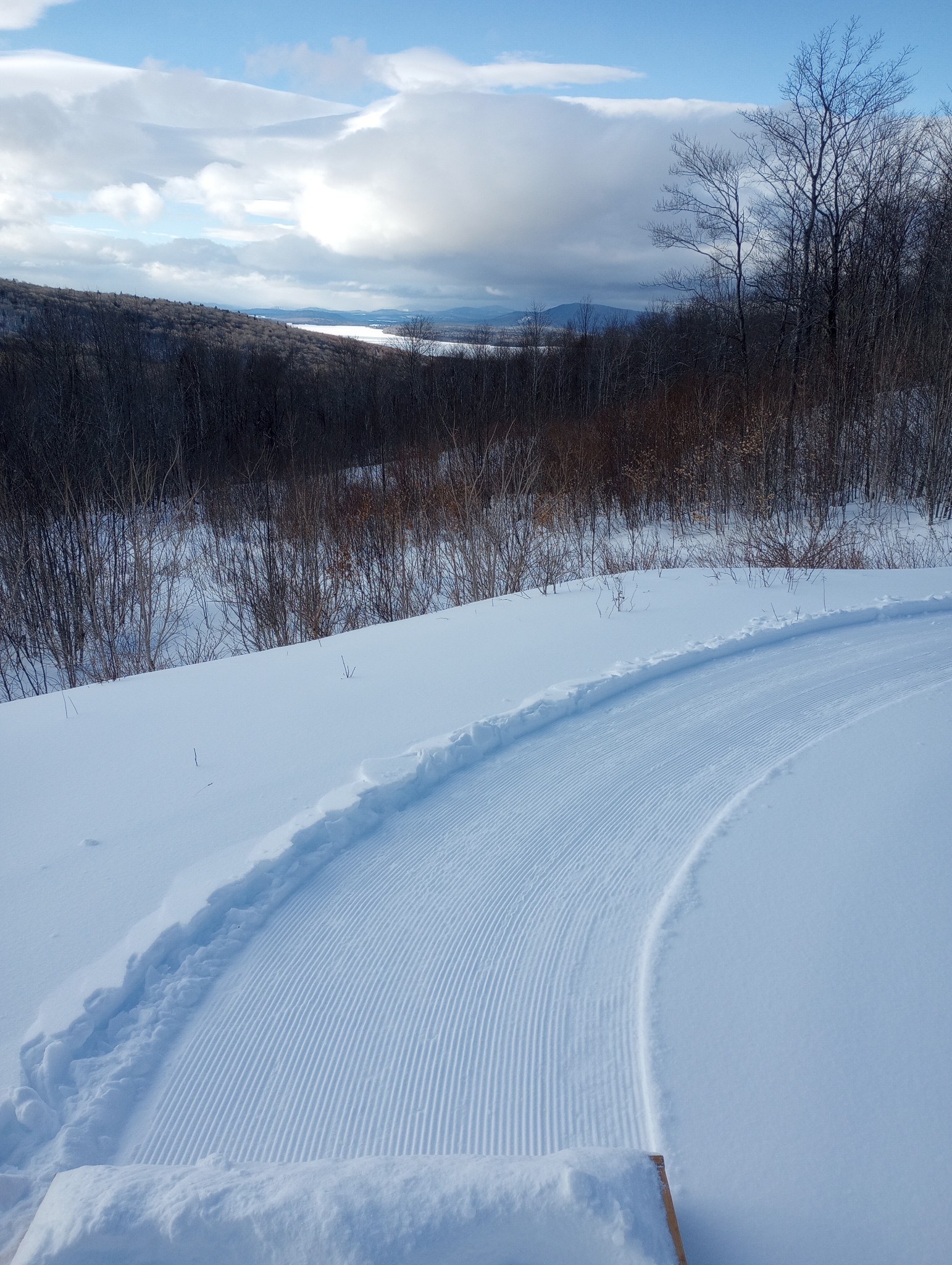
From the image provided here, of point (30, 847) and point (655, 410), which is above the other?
point (655, 410)

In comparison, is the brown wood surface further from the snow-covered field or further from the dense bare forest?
the dense bare forest

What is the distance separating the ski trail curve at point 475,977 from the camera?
1768mm

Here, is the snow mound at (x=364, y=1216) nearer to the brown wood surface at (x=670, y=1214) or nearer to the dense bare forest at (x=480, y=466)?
the brown wood surface at (x=670, y=1214)

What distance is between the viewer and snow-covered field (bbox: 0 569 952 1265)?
1572mm

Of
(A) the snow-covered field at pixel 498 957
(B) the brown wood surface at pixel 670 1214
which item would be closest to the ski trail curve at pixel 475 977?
(A) the snow-covered field at pixel 498 957

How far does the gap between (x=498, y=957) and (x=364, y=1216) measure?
93cm

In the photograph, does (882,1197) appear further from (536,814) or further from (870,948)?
(536,814)

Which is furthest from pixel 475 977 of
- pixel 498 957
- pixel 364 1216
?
pixel 364 1216

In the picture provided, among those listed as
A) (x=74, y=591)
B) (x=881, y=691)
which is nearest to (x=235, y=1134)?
(x=881, y=691)

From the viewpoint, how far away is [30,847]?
113 inches

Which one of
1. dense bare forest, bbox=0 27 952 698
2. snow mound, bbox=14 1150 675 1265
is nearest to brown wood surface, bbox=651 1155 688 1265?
snow mound, bbox=14 1150 675 1265

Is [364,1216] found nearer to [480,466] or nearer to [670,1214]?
[670,1214]

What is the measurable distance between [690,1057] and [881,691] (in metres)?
2.96

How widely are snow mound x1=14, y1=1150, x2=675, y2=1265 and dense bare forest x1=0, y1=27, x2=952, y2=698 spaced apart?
5926 millimetres
